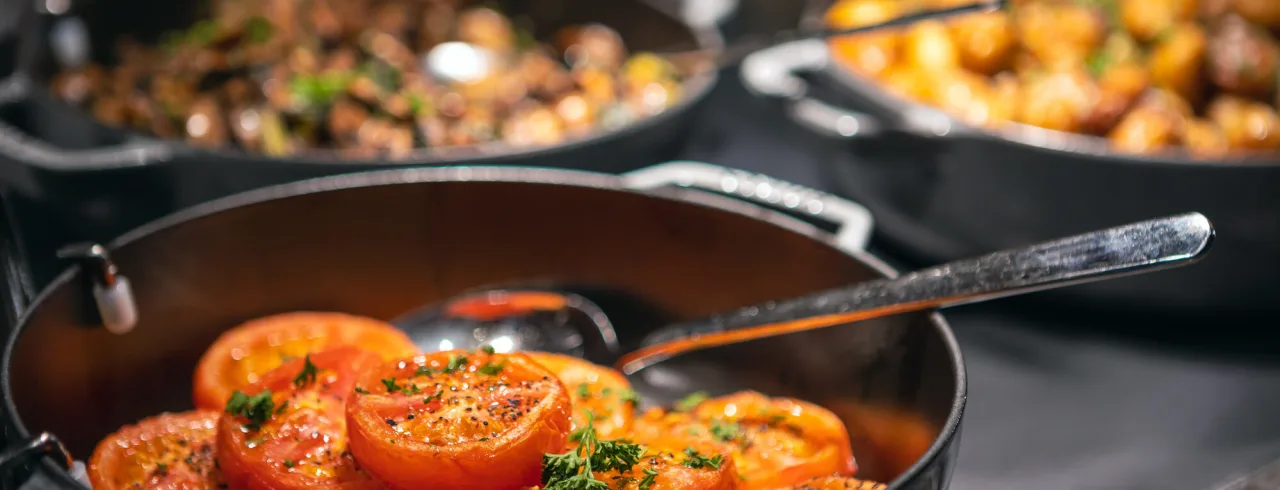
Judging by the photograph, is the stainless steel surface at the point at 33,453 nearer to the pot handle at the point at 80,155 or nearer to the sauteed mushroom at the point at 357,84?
Result: the pot handle at the point at 80,155

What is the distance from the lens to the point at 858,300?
66cm

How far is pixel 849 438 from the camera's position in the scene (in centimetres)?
70

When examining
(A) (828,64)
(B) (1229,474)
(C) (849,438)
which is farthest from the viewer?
(A) (828,64)

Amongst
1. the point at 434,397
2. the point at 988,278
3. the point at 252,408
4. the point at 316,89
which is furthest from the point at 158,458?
the point at 316,89

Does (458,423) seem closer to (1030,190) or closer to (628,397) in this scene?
(628,397)

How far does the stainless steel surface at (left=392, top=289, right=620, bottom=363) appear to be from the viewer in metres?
0.83

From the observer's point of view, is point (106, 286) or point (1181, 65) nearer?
point (106, 286)

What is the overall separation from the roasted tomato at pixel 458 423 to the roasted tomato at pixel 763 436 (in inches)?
3.8

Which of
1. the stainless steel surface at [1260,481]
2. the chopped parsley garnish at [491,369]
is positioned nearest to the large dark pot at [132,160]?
the chopped parsley garnish at [491,369]

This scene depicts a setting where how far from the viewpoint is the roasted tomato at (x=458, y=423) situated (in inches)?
21.2

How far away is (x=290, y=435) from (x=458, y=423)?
0.38ft

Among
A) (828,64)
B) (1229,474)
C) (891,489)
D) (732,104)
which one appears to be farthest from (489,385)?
(732,104)

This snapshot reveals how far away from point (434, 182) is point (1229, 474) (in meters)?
0.81

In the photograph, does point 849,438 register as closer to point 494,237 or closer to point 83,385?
point 494,237
